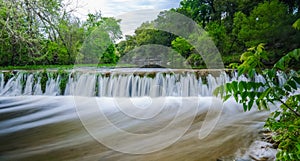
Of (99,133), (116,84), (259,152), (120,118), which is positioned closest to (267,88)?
(259,152)

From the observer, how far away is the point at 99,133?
303 centimetres

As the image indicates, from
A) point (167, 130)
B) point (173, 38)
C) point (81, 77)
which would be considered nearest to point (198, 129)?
point (167, 130)

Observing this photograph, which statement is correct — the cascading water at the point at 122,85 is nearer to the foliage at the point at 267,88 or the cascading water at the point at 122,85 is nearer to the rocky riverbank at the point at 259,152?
the rocky riverbank at the point at 259,152

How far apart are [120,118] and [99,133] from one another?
0.94m

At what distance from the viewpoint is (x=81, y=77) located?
254 inches

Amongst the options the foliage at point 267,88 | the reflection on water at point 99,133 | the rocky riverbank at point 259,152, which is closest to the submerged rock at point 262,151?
the rocky riverbank at point 259,152

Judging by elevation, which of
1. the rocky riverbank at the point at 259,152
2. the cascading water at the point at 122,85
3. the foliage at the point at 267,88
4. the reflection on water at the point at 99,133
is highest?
the foliage at the point at 267,88

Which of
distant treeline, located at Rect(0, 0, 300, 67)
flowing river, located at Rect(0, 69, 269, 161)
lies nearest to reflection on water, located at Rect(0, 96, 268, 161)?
flowing river, located at Rect(0, 69, 269, 161)

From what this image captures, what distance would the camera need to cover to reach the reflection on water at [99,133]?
2.27 m

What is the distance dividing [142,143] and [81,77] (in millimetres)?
4417

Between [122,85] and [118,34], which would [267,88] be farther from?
[122,85]

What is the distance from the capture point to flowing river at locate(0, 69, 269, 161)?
93.4 inches

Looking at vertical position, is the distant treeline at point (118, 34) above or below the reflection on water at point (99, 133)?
above

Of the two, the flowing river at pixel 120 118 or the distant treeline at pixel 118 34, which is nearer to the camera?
the distant treeline at pixel 118 34
